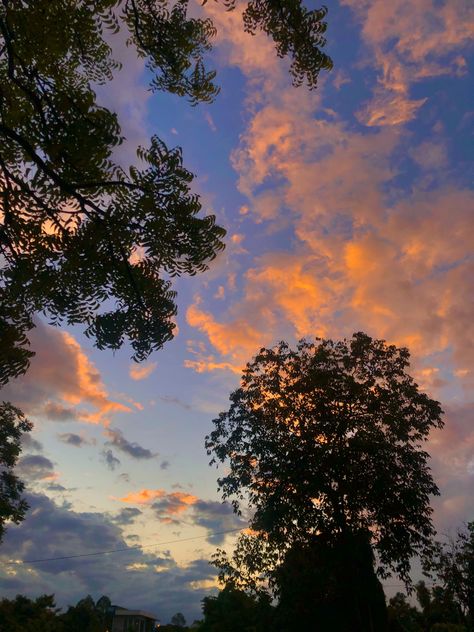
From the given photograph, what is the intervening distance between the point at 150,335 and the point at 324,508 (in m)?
18.0

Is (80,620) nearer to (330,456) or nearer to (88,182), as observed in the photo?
(330,456)

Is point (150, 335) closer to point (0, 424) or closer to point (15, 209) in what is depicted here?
point (15, 209)

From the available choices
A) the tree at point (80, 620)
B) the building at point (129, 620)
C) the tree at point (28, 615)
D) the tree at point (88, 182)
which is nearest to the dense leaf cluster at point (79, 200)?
the tree at point (88, 182)

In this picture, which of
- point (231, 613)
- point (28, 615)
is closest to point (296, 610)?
point (231, 613)

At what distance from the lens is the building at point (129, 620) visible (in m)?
53.5

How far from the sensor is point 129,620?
178 feet

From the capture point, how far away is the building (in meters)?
53.5

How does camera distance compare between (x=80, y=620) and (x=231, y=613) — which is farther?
(x=80, y=620)

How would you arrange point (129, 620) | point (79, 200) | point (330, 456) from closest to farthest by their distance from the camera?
point (79, 200)
point (330, 456)
point (129, 620)

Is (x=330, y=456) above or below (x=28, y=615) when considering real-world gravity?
above

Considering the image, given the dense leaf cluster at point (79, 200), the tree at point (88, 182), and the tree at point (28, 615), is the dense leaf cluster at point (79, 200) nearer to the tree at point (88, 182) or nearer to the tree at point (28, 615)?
the tree at point (88, 182)

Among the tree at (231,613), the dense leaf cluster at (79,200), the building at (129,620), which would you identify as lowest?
the building at (129,620)

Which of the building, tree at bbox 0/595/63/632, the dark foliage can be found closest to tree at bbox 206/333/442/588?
the dark foliage

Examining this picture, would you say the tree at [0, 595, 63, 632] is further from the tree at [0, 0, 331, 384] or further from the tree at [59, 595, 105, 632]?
the tree at [0, 0, 331, 384]
